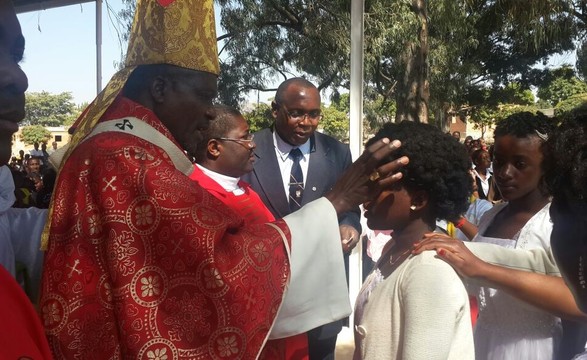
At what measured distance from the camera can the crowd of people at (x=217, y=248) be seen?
1.71 metres

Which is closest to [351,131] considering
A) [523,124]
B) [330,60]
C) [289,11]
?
[523,124]

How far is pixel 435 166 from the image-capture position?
84.0 inches

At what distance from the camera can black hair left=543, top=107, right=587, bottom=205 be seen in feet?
4.28

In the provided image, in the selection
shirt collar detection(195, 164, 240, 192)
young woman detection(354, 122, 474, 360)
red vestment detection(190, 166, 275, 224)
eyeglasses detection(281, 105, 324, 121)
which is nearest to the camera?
young woman detection(354, 122, 474, 360)

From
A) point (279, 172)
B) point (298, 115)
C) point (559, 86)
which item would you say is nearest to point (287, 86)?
point (298, 115)

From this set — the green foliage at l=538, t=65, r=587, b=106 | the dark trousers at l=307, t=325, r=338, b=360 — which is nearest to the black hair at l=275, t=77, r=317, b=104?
the dark trousers at l=307, t=325, r=338, b=360

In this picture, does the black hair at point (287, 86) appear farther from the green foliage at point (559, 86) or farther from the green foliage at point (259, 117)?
the green foliage at point (559, 86)

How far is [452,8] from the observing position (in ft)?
45.5

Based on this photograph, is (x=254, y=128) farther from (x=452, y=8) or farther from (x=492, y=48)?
(x=492, y=48)

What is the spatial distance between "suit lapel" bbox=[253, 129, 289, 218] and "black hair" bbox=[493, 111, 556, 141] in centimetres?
143

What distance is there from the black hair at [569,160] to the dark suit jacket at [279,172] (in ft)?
7.81

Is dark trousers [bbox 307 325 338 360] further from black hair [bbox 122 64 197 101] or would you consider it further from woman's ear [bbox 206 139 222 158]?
black hair [bbox 122 64 197 101]

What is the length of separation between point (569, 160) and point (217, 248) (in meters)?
0.92

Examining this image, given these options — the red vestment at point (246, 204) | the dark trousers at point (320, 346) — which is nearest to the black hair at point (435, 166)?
the red vestment at point (246, 204)
